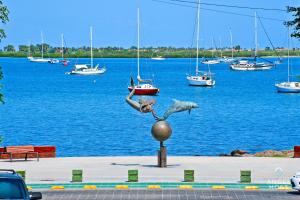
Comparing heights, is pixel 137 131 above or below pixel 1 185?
below

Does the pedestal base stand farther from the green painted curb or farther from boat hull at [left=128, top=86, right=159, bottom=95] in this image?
boat hull at [left=128, top=86, right=159, bottom=95]

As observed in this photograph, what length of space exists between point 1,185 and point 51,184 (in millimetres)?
13917

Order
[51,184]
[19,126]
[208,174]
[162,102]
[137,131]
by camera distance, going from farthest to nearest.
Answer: [162,102], [19,126], [137,131], [208,174], [51,184]

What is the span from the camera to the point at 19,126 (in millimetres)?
100500

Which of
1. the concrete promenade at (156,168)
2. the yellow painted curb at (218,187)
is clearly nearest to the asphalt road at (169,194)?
the yellow painted curb at (218,187)

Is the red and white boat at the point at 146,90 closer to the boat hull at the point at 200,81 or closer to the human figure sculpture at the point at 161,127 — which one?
the boat hull at the point at 200,81

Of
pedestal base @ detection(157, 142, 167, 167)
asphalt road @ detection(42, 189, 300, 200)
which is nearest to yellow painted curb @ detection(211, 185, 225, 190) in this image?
asphalt road @ detection(42, 189, 300, 200)

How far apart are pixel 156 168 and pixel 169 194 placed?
812 cm

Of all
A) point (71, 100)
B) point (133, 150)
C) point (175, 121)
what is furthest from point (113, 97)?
point (133, 150)

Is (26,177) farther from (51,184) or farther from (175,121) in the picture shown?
(175,121)

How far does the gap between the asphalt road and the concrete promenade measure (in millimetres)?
2880

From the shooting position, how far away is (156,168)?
146 ft

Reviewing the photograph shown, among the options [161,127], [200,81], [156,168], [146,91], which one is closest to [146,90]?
[146,91]

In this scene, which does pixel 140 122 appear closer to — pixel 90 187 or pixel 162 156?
pixel 162 156
